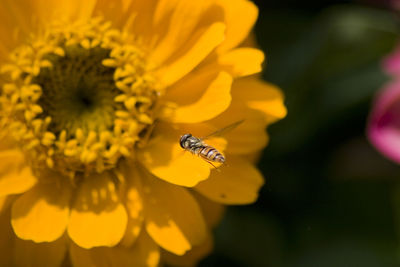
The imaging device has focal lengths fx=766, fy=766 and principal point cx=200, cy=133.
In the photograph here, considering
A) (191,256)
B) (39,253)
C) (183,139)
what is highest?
(183,139)

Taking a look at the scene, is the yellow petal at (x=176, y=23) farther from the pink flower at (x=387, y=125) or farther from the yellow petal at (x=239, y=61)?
the pink flower at (x=387, y=125)

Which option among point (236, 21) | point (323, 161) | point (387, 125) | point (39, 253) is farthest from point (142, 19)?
point (323, 161)

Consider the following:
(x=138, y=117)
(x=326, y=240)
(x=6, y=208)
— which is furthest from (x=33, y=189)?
(x=326, y=240)

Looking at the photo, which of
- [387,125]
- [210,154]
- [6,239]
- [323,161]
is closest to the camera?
[210,154]

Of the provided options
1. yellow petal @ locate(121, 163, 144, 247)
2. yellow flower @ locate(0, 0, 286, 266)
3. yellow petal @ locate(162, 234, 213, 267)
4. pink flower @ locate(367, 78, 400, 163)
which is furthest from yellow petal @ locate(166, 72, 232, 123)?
pink flower @ locate(367, 78, 400, 163)

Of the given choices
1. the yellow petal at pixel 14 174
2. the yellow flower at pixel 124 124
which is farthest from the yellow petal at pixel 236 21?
the yellow petal at pixel 14 174

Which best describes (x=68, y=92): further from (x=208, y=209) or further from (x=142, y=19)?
(x=208, y=209)
